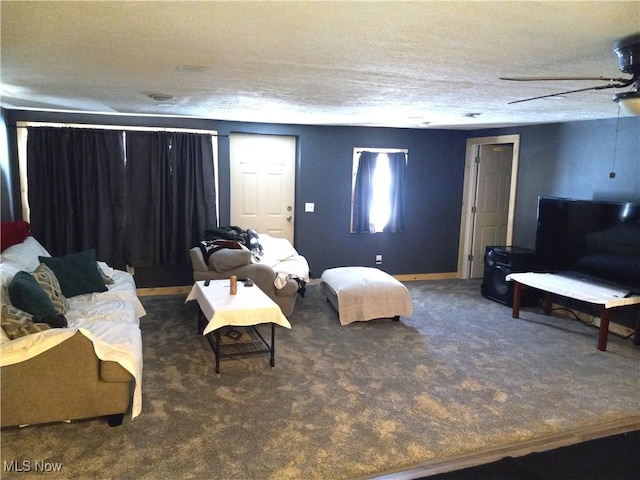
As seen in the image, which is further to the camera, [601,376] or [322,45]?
[601,376]

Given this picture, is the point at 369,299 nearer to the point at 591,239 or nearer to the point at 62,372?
the point at 591,239

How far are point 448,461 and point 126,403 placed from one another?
1.95 meters

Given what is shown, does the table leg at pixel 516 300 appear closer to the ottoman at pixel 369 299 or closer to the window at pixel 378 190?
the ottoman at pixel 369 299

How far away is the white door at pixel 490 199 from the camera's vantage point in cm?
688

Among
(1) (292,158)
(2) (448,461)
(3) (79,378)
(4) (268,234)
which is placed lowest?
(2) (448,461)

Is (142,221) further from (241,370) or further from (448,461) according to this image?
(448,461)

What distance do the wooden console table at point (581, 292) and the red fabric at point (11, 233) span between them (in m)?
4.91

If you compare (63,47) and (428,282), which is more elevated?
(63,47)

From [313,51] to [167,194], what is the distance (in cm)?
388

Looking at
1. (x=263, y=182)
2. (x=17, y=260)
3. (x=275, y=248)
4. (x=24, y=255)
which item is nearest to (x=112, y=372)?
(x=17, y=260)

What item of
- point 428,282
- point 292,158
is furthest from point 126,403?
point 428,282

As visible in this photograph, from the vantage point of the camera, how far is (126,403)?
2879 mm

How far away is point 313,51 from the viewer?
2.30m

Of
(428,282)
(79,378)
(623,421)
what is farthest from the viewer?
(428,282)
